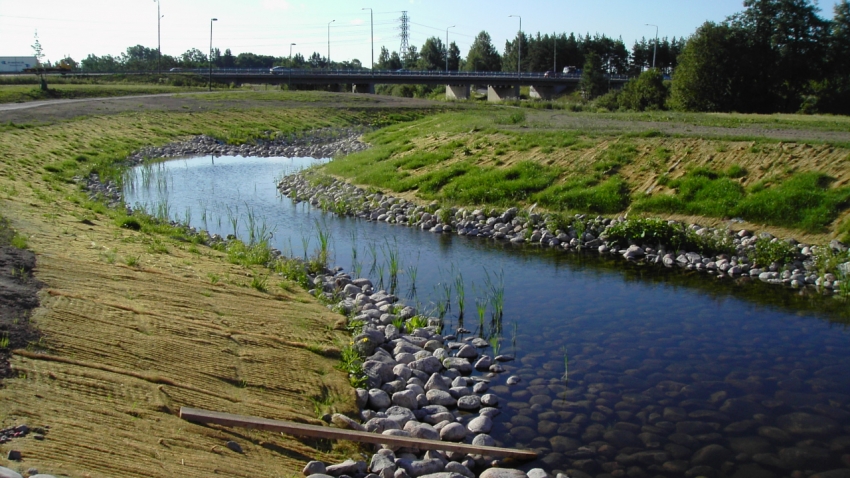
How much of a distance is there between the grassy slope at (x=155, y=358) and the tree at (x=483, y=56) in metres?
154

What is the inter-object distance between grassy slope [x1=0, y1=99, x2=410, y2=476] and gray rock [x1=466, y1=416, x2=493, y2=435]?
1.59 m

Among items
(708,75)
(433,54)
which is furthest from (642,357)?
(433,54)

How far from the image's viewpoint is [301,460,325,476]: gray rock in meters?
7.29

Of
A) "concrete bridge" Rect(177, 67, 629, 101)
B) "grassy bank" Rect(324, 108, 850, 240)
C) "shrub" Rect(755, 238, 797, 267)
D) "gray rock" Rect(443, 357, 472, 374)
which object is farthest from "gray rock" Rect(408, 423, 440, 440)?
"concrete bridge" Rect(177, 67, 629, 101)

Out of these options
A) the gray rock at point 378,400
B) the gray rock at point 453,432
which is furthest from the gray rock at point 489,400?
the gray rock at point 378,400

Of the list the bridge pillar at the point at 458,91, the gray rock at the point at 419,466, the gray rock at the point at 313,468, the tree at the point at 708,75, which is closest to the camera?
the gray rock at the point at 313,468

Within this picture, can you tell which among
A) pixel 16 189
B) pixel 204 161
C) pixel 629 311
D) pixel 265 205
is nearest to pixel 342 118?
pixel 204 161

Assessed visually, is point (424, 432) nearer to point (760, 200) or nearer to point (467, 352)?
point (467, 352)

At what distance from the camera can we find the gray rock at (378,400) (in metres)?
9.56

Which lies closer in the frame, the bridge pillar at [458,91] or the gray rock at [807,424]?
the gray rock at [807,424]

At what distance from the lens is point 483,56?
6629 inches

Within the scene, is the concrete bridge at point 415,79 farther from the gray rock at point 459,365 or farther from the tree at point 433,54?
the gray rock at point 459,365

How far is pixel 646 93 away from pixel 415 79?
55866 mm

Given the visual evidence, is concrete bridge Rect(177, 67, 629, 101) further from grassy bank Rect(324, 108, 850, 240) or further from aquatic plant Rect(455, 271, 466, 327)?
aquatic plant Rect(455, 271, 466, 327)
